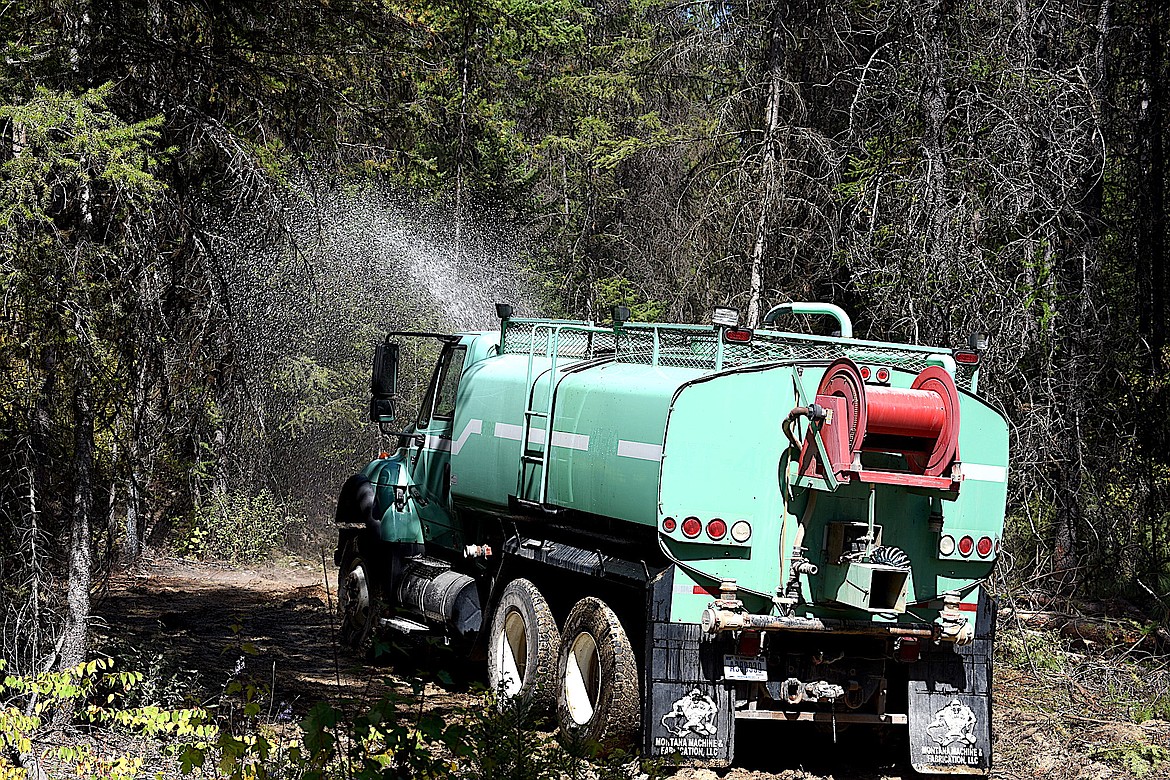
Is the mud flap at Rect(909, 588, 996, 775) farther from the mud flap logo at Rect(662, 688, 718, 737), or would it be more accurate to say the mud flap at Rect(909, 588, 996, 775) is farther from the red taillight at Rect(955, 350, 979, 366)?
the red taillight at Rect(955, 350, 979, 366)

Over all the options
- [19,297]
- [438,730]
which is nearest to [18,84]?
[19,297]

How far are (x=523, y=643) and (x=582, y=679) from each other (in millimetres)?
1018

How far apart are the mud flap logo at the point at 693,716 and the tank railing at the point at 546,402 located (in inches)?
79.4

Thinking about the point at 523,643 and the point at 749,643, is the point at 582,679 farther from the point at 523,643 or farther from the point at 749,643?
the point at 749,643

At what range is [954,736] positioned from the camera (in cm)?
790

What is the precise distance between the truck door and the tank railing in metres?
1.49

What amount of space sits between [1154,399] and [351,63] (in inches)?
342

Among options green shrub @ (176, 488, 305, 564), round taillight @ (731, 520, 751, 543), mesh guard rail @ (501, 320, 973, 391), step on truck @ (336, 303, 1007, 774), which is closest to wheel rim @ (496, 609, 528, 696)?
step on truck @ (336, 303, 1007, 774)

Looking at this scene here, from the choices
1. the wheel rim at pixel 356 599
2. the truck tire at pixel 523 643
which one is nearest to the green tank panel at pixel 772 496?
the truck tire at pixel 523 643

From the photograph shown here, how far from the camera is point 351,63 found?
11242 mm

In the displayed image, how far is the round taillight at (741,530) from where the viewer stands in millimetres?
7383

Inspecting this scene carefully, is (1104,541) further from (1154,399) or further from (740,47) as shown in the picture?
(740,47)

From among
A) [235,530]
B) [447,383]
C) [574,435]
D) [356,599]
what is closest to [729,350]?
[574,435]

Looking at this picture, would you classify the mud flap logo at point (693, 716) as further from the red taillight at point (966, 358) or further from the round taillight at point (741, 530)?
the red taillight at point (966, 358)
